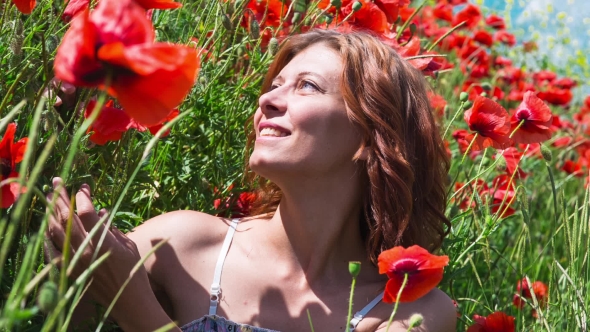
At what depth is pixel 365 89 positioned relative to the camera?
193 cm

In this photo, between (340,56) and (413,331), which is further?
(340,56)

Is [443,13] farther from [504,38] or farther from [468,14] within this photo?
[504,38]

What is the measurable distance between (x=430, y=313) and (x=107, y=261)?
0.77 meters

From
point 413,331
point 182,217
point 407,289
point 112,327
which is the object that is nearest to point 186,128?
point 182,217

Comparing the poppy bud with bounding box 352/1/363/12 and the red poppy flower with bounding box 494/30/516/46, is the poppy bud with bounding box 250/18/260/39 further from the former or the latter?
the red poppy flower with bounding box 494/30/516/46

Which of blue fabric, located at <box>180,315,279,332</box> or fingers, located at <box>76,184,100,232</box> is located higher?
fingers, located at <box>76,184,100,232</box>

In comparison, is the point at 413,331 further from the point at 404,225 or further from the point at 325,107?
the point at 325,107

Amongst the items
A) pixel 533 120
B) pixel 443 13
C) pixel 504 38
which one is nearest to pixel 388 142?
pixel 533 120

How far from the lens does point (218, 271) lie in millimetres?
1897

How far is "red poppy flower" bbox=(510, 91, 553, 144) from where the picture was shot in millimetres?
2127

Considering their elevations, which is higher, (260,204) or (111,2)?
(111,2)

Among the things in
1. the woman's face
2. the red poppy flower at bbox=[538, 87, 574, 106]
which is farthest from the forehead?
the red poppy flower at bbox=[538, 87, 574, 106]

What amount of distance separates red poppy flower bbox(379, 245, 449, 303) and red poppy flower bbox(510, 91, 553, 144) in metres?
0.90

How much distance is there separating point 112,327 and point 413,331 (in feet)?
2.12
